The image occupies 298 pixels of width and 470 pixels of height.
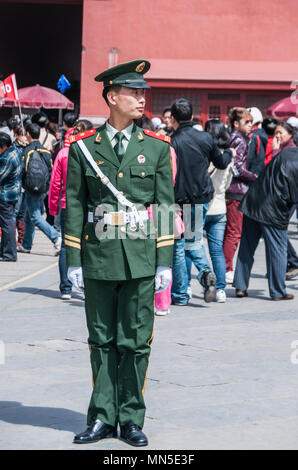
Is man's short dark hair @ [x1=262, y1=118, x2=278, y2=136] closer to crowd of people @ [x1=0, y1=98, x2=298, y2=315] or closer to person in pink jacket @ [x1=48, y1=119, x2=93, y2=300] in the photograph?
crowd of people @ [x1=0, y1=98, x2=298, y2=315]

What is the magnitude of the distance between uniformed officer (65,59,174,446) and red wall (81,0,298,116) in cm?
1975

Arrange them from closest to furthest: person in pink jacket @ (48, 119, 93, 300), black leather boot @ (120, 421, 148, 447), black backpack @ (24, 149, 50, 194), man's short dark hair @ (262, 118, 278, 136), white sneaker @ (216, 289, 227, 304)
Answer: black leather boot @ (120, 421, 148, 447) < person in pink jacket @ (48, 119, 93, 300) < white sneaker @ (216, 289, 227, 304) < black backpack @ (24, 149, 50, 194) < man's short dark hair @ (262, 118, 278, 136)

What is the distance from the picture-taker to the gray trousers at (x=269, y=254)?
8648 millimetres

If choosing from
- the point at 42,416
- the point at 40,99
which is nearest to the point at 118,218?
the point at 42,416

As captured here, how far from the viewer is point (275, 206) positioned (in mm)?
8633

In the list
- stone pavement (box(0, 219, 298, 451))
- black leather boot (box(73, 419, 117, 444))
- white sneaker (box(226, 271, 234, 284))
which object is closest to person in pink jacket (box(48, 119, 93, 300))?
stone pavement (box(0, 219, 298, 451))

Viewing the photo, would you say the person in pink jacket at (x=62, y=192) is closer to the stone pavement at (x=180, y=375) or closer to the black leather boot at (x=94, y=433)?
the stone pavement at (x=180, y=375)

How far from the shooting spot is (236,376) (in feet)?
18.5

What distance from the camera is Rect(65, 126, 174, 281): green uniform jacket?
4359 millimetres

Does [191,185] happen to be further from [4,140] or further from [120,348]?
[120,348]

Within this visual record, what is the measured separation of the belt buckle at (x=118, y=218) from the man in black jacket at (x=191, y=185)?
3752 mm

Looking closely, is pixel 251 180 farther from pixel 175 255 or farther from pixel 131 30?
pixel 131 30

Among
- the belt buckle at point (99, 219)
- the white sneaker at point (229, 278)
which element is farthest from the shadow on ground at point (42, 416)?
the white sneaker at point (229, 278)
